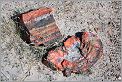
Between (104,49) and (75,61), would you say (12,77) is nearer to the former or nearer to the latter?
(75,61)

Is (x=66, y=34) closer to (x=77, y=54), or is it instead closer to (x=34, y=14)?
(x=77, y=54)

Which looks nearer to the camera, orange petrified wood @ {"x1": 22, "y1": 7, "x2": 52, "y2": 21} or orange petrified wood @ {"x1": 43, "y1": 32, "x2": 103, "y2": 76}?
orange petrified wood @ {"x1": 43, "y1": 32, "x2": 103, "y2": 76}

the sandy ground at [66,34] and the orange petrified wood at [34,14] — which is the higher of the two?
the orange petrified wood at [34,14]

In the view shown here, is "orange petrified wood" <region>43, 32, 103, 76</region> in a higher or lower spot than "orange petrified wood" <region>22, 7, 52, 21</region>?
lower

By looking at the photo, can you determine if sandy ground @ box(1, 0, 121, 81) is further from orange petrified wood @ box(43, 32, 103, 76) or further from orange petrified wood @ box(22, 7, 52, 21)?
orange petrified wood @ box(22, 7, 52, 21)

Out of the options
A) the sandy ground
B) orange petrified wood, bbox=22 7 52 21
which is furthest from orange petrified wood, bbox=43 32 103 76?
orange petrified wood, bbox=22 7 52 21

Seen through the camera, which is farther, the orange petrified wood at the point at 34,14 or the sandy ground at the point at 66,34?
the orange petrified wood at the point at 34,14

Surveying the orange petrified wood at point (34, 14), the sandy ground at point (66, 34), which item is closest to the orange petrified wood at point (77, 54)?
the sandy ground at point (66, 34)

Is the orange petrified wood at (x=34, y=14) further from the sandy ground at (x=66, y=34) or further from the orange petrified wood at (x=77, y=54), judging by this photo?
the orange petrified wood at (x=77, y=54)

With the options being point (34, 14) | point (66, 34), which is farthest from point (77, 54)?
point (34, 14)
